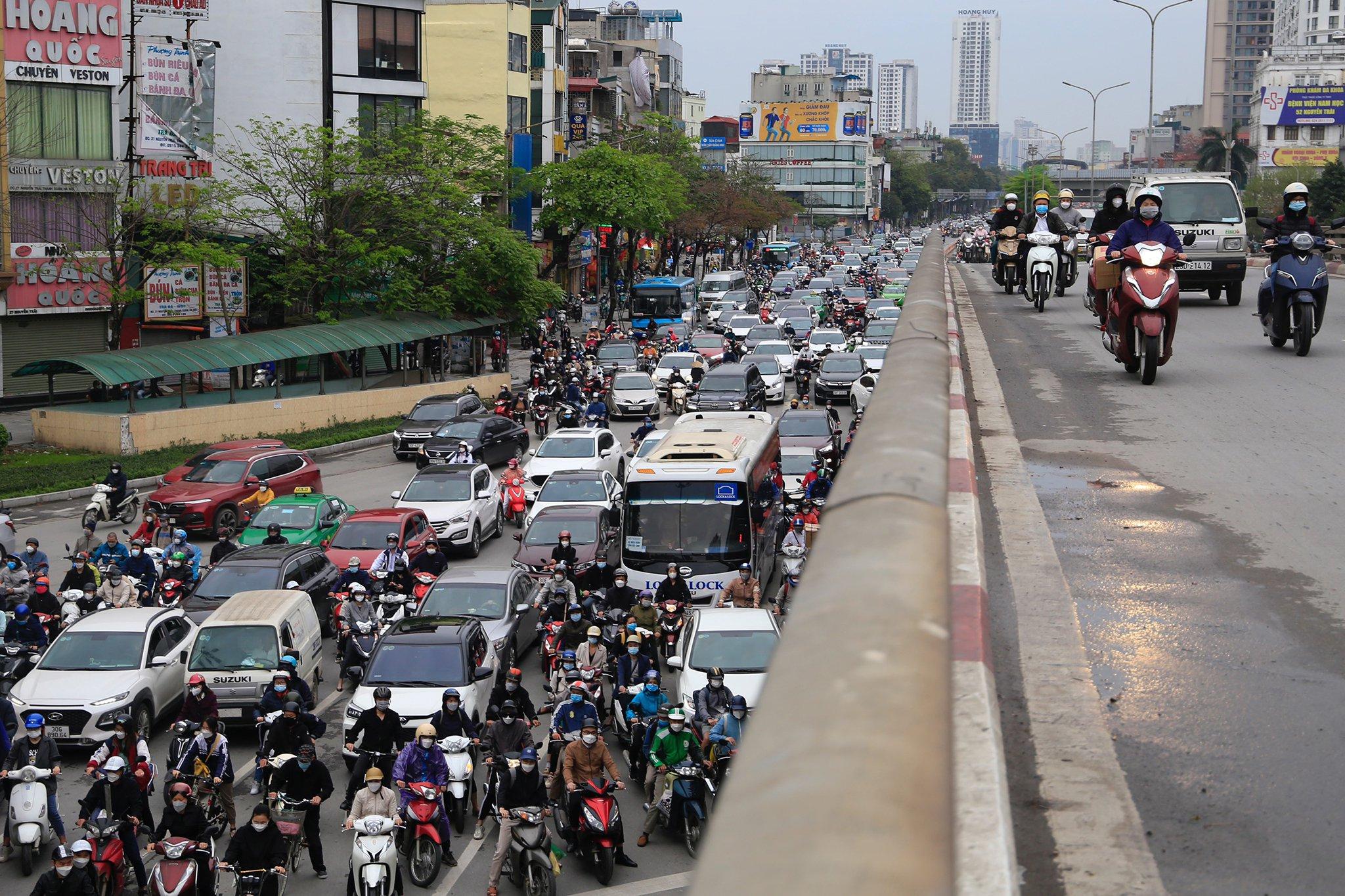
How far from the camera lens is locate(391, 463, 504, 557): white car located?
25.7 meters

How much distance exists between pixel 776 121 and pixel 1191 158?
5086cm

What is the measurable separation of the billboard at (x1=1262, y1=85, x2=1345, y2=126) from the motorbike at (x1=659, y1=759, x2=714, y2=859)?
13563 cm

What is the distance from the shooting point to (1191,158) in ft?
593

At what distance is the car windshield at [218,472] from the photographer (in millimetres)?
28141

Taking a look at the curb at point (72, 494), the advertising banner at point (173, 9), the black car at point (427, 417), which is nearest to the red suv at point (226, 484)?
the curb at point (72, 494)

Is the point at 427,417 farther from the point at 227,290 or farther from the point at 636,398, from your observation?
the point at 227,290

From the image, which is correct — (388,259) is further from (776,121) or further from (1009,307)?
(776,121)

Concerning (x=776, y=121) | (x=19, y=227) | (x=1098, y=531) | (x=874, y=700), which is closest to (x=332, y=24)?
(x=19, y=227)

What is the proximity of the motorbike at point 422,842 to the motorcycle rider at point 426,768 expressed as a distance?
189mm

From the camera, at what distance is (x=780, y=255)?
394 ft

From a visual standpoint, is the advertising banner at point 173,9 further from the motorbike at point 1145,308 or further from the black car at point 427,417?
the motorbike at point 1145,308

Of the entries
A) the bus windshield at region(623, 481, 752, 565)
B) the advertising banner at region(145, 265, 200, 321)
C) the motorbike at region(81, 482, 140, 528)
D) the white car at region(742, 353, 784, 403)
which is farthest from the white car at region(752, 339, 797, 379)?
the bus windshield at region(623, 481, 752, 565)

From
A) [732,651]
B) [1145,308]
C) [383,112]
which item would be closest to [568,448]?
[732,651]

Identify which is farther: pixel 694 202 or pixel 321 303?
pixel 694 202
